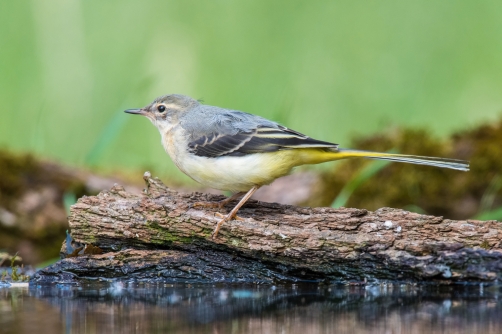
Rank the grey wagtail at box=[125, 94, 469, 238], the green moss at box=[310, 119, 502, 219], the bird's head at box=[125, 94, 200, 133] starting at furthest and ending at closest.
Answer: the green moss at box=[310, 119, 502, 219] → the bird's head at box=[125, 94, 200, 133] → the grey wagtail at box=[125, 94, 469, 238]

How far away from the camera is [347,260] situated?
4.97m

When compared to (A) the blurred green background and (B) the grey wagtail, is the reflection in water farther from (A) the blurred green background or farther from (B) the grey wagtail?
(A) the blurred green background

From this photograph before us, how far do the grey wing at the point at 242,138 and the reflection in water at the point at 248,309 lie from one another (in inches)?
51.0

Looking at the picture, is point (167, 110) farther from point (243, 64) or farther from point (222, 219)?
point (243, 64)

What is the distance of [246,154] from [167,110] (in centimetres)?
124

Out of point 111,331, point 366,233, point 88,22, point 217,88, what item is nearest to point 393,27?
point 217,88

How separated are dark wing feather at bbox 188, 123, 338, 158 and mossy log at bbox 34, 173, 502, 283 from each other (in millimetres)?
530

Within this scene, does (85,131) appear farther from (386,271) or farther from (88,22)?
(386,271)

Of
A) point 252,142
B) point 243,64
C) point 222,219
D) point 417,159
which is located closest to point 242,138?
point 252,142

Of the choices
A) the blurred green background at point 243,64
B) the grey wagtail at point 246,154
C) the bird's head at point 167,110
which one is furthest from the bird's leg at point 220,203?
the blurred green background at point 243,64

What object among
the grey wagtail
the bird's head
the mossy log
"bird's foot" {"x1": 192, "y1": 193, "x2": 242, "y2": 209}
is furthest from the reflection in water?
the bird's head

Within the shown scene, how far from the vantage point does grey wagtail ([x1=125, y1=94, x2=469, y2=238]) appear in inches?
226

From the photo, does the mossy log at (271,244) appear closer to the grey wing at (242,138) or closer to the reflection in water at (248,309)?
the reflection in water at (248,309)

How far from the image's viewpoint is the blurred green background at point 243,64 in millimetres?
11078
